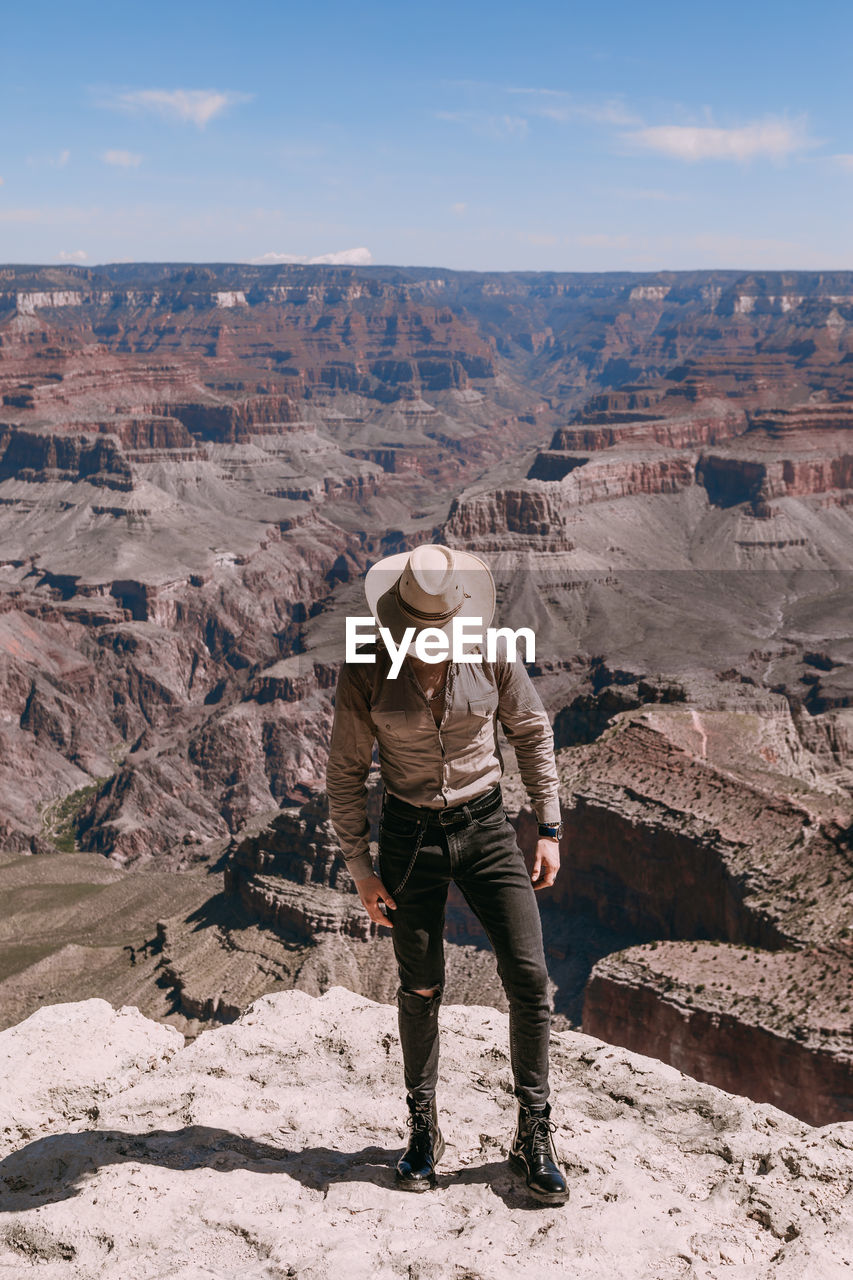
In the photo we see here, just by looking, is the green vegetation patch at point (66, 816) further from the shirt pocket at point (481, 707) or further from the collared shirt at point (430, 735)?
the shirt pocket at point (481, 707)

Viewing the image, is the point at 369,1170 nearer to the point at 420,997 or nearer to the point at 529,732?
the point at 420,997

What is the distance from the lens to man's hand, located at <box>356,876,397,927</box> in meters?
7.99

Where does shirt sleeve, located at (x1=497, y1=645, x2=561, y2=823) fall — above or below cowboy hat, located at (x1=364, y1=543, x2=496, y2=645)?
below

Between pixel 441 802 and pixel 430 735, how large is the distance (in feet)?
1.77

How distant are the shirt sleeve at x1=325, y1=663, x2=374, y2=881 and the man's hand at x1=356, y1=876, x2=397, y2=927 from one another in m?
0.08

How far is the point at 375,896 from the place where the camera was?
802cm

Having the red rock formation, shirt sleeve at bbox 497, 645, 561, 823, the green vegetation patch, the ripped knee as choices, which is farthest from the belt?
the green vegetation patch

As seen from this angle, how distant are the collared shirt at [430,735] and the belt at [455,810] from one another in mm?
53

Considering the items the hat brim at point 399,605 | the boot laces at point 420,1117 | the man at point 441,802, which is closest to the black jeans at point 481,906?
the man at point 441,802

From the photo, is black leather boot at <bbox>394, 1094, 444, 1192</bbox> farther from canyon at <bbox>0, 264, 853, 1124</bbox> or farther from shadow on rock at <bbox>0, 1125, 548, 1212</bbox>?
canyon at <bbox>0, 264, 853, 1124</bbox>

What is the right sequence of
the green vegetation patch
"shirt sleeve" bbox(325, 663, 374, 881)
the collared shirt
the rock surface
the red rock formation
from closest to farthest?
the rock surface < the collared shirt < "shirt sleeve" bbox(325, 663, 374, 881) < the red rock formation < the green vegetation patch

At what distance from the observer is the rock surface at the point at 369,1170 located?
274 inches

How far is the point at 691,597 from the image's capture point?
454 feet

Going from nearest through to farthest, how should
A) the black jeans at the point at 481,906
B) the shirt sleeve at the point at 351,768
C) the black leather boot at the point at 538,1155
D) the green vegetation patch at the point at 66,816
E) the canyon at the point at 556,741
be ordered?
the black leather boot at the point at 538,1155
the black jeans at the point at 481,906
the shirt sleeve at the point at 351,768
the canyon at the point at 556,741
the green vegetation patch at the point at 66,816
